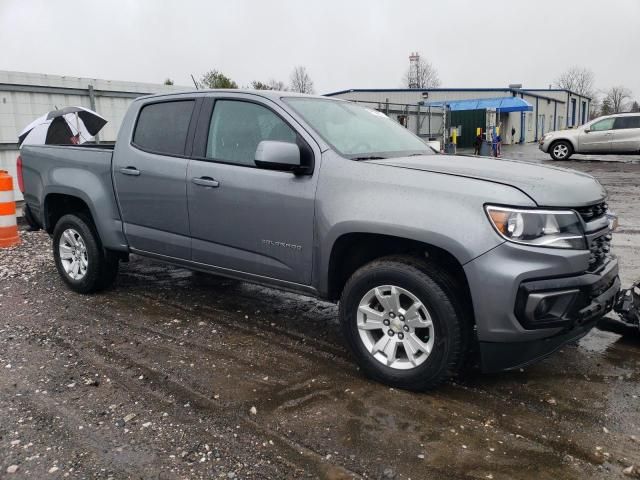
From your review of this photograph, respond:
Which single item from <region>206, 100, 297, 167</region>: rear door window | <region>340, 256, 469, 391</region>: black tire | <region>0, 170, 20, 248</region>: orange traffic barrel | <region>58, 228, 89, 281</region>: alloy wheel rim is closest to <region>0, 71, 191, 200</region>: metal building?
<region>0, 170, 20, 248</region>: orange traffic barrel

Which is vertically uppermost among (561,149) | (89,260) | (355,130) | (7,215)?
(355,130)

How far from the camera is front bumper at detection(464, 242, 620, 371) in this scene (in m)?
3.06

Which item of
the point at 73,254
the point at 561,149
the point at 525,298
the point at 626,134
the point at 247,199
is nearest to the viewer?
the point at 525,298

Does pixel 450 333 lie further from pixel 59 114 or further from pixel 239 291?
pixel 59 114

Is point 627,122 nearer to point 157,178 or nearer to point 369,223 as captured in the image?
point 157,178

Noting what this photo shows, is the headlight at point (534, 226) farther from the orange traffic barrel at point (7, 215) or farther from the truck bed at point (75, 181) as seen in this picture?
the orange traffic barrel at point (7, 215)

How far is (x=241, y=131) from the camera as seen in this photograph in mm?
4355

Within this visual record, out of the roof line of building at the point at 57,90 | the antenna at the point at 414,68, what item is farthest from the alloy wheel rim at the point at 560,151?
the antenna at the point at 414,68

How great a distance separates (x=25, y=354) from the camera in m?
4.18

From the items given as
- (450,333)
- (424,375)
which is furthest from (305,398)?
(450,333)

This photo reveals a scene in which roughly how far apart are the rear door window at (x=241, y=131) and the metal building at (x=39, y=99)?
8.68 metres

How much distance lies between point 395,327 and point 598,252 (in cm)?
129

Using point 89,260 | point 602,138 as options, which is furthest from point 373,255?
point 602,138

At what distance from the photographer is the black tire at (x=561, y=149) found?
22.7 metres
